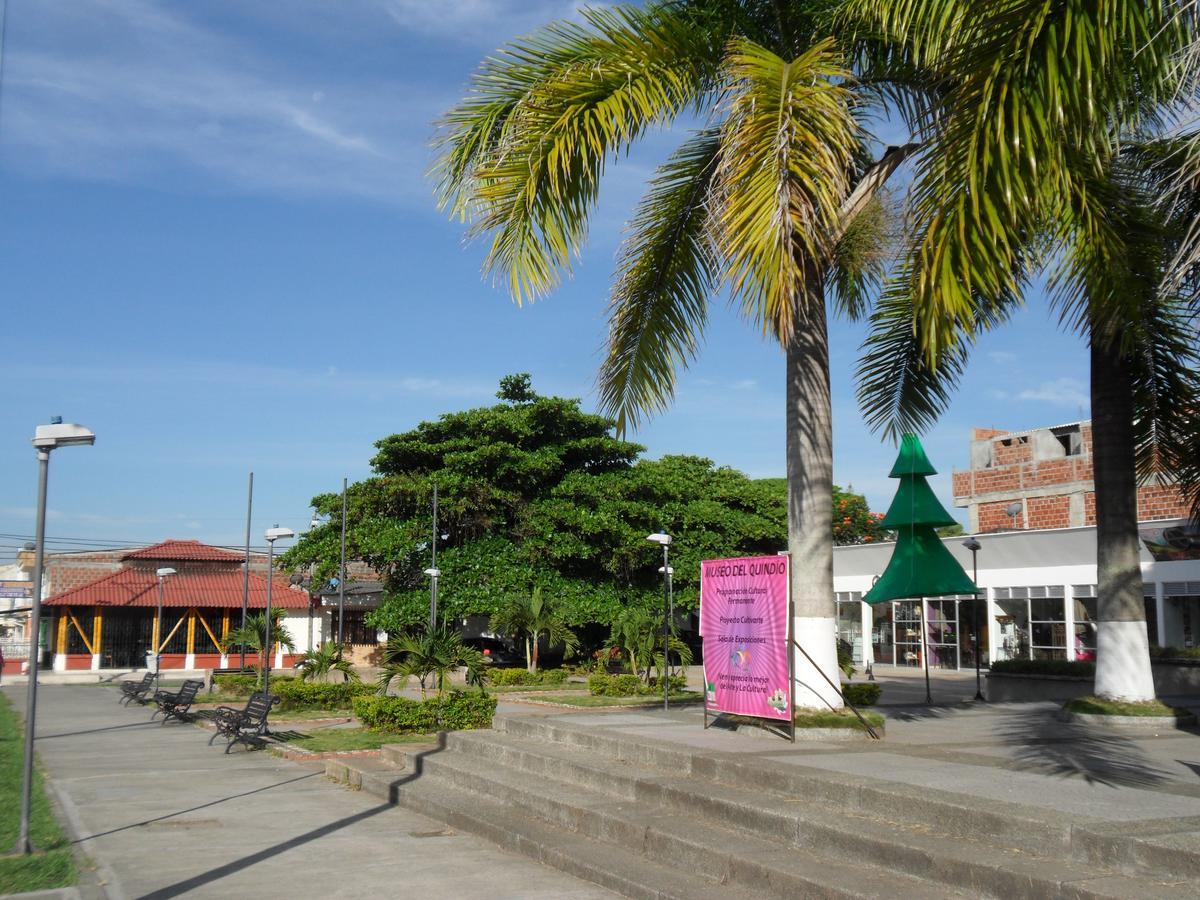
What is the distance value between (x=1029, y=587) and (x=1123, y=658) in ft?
73.0

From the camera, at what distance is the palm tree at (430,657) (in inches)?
682

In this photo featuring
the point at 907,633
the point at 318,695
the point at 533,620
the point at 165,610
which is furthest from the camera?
the point at 165,610

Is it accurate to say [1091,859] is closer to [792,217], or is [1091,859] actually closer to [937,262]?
[937,262]

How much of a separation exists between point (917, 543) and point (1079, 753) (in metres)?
10.3

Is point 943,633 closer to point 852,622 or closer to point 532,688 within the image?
point 852,622

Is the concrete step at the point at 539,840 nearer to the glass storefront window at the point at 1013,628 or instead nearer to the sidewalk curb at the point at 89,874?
the sidewalk curb at the point at 89,874

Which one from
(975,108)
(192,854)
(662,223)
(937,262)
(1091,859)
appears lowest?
(192,854)

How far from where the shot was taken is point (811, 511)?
10039 mm

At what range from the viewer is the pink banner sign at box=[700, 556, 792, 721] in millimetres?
10172

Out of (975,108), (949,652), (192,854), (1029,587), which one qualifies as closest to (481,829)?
(192,854)

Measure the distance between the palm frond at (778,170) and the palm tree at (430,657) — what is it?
10491mm

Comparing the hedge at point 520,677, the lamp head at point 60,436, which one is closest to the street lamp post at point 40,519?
the lamp head at point 60,436

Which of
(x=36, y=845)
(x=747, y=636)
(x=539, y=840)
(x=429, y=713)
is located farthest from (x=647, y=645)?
(x=36, y=845)

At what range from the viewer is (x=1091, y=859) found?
18.3ft
